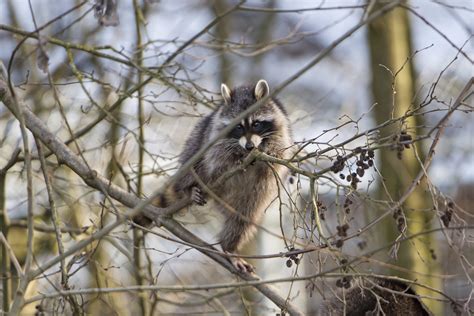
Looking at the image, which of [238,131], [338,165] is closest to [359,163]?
[338,165]

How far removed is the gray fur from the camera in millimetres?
5203

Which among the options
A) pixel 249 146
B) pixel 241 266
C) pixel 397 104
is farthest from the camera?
pixel 397 104

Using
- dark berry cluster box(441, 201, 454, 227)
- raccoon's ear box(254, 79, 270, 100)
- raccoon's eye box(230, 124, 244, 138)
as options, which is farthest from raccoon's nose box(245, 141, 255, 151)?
dark berry cluster box(441, 201, 454, 227)

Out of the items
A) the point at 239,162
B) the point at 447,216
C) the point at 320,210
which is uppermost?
the point at 239,162

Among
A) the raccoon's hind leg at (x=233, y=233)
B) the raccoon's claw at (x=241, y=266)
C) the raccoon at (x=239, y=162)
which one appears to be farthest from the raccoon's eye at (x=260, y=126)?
the raccoon's claw at (x=241, y=266)

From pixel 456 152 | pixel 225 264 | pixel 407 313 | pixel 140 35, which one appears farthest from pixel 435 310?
pixel 140 35

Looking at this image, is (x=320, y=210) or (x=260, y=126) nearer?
(x=320, y=210)

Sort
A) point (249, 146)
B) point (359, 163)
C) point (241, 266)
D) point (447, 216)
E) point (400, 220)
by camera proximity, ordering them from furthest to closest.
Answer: point (241, 266), point (249, 146), point (400, 220), point (359, 163), point (447, 216)

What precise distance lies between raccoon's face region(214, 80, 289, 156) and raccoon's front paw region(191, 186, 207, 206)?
1.12 ft

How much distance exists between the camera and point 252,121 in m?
4.99

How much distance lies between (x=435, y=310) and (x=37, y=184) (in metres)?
3.84

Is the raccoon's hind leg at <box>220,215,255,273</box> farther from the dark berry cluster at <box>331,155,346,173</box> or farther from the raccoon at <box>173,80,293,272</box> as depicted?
the dark berry cluster at <box>331,155,346,173</box>

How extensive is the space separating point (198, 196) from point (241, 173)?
347 millimetres

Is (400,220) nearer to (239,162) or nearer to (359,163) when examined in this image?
(359,163)
